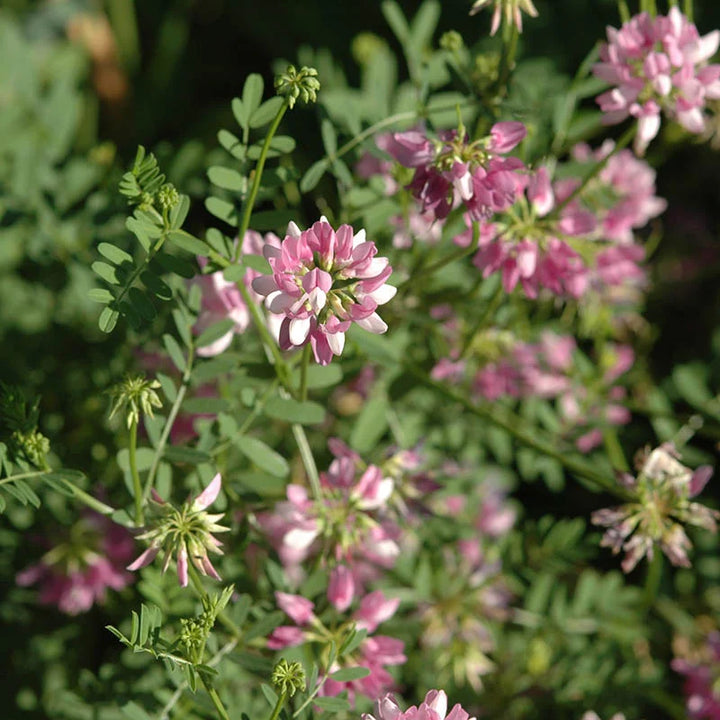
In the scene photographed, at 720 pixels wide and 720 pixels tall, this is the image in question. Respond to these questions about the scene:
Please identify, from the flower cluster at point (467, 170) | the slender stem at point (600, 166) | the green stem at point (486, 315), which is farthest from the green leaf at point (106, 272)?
the slender stem at point (600, 166)

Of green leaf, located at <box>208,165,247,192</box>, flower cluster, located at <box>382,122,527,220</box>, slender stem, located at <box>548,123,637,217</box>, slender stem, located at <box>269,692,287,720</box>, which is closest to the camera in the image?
slender stem, located at <box>269,692,287,720</box>

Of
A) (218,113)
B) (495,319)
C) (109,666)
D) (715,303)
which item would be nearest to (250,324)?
(495,319)

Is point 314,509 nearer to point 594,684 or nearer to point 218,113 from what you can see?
point 594,684

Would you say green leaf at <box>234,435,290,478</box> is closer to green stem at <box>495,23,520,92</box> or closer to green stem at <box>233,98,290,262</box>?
green stem at <box>233,98,290,262</box>

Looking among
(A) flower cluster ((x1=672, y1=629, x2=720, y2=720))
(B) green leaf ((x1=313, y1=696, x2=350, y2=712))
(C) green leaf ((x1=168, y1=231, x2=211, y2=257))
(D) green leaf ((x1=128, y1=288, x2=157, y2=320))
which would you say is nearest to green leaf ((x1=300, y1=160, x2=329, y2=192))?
(C) green leaf ((x1=168, y1=231, x2=211, y2=257))

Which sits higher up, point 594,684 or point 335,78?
point 335,78

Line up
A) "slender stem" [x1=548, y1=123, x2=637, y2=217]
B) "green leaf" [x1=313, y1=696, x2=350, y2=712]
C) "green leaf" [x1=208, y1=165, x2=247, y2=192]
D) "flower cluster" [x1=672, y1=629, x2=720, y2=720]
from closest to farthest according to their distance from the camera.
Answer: "green leaf" [x1=313, y1=696, x2=350, y2=712] → "green leaf" [x1=208, y1=165, x2=247, y2=192] → "slender stem" [x1=548, y1=123, x2=637, y2=217] → "flower cluster" [x1=672, y1=629, x2=720, y2=720]

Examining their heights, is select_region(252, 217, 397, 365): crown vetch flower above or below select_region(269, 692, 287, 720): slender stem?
above
